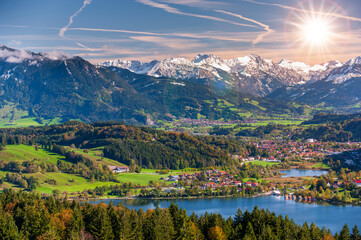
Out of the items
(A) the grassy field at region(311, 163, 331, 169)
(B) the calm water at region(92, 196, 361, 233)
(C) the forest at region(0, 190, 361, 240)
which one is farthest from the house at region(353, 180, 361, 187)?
(C) the forest at region(0, 190, 361, 240)

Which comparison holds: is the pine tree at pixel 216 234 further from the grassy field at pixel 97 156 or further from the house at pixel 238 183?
the grassy field at pixel 97 156

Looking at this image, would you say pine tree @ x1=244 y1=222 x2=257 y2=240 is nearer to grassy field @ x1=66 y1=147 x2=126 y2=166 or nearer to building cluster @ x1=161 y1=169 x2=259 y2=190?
building cluster @ x1=161 y1=169 x2=259 y2=190

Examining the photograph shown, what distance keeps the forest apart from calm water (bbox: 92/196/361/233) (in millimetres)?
18910

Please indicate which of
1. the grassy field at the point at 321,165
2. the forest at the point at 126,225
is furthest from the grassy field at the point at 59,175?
the grassy field at the point at 321,165

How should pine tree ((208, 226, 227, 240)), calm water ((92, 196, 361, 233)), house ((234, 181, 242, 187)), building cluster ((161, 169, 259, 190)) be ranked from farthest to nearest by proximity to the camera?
building cluster ((161, 169, 259, 190))
house ((234, 181, 242, 187))
calm water ((92, 196, 361, 233))
pine tree ((208, 226, 227, 240))

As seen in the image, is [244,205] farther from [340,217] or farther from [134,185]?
[134,185]

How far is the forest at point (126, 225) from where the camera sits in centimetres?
3669

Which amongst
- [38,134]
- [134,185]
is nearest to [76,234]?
[134,185]

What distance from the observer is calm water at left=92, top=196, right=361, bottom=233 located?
205 feet

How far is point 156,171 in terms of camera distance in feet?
339

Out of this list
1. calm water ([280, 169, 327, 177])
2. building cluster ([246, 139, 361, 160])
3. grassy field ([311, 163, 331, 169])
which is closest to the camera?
calm water ([280, 169, 327, 177])

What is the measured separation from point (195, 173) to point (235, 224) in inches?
2153

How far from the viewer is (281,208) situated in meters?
69.1

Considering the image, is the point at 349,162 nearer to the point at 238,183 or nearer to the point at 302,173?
the point at 302,173
